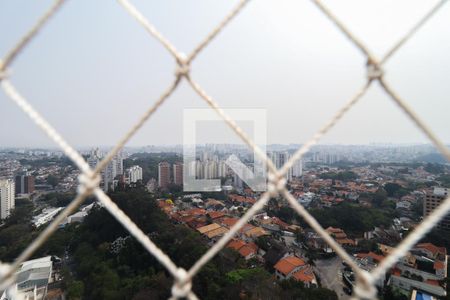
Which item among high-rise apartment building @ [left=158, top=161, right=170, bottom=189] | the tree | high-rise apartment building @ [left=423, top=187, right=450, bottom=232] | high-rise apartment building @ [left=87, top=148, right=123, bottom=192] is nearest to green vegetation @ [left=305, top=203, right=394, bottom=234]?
high-rise apartment building @ [left=423, top=187, right=450, bottom=232]

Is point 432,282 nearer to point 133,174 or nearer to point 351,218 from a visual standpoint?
point 351,218

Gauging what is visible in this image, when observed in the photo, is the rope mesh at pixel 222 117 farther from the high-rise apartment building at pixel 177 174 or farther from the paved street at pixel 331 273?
the high-rise apartment building at pixel 177 174

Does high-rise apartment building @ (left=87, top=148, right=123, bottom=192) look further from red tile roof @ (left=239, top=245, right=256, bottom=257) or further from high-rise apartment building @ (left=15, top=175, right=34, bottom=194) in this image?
red tile roof @ (left=239, top=245, right=256, bottom=257)

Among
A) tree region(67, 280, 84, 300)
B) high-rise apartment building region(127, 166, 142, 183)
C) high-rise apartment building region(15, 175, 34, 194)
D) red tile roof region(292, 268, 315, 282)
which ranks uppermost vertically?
high-rise apartment building region(127, 166, 142, 183)

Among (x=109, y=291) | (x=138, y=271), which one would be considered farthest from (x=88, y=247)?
(x=109, y=291)

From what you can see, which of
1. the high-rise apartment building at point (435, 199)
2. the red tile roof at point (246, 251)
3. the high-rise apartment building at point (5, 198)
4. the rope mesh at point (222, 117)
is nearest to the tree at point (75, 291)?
the red tile roof at point (246, 251)

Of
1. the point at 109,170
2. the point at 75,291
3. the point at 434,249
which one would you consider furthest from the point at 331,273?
the point at 109,170

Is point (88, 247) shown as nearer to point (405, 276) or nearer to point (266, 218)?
point (266, 218)
